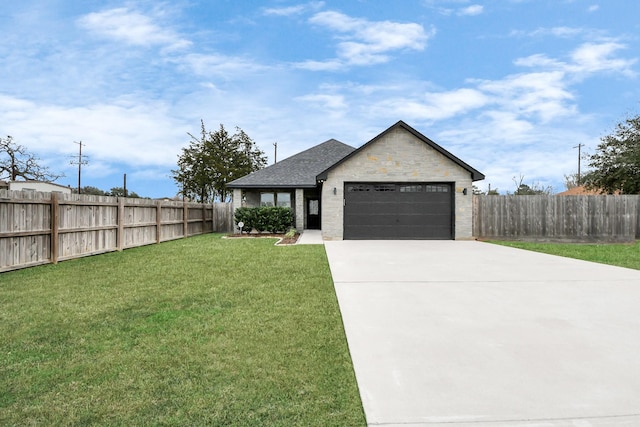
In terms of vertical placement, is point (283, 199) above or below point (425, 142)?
below

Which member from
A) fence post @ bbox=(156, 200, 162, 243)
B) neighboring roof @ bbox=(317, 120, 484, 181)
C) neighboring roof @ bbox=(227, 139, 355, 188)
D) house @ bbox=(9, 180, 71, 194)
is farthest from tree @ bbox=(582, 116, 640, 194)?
house @ bbox=(9, 180, 71, 194)

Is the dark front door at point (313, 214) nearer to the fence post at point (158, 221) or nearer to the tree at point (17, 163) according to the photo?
the fence post at point (158, 221)

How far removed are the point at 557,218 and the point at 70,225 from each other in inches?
708

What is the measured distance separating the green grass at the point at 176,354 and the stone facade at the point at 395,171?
8.36 m

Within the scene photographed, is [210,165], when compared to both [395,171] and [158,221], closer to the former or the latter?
[158,221]

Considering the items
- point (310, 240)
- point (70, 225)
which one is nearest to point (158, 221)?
point (70, 225)

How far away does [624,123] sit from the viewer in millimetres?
24094

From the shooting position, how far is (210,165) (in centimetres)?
3462

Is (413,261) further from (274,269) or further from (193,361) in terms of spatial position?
(193,361)

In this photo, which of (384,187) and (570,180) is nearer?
(384,187)

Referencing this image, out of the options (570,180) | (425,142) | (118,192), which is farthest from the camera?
(118,192)

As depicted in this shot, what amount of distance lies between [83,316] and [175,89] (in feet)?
59.7

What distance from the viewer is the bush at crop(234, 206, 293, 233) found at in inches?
672

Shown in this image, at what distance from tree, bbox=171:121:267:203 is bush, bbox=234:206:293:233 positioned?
18338 millimetres
